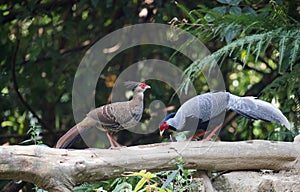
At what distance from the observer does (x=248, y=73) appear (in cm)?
579

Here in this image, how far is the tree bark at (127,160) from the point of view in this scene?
2604 mm

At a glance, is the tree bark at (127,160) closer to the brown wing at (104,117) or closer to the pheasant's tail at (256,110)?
the pheasant's tail at (256,110)

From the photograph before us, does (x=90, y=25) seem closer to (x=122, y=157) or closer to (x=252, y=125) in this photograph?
(x=252, y=125)

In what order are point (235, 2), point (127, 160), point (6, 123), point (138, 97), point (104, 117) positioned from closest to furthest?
1. point (127, 160)
2. point (104, 117)
3. point (138, 97)
4. point (235, 2)
5. point (6, 123)

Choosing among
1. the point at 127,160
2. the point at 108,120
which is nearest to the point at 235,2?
the point at 108,120

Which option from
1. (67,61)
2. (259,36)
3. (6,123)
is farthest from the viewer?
(67,61)

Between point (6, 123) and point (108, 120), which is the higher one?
point (108, 120)

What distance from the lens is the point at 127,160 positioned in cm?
279

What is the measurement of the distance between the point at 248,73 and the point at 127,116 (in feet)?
9.21

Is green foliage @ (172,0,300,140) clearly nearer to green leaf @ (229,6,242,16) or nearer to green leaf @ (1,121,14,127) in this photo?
green leaf @ (229,6,242,16)

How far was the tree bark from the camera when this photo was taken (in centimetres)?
260

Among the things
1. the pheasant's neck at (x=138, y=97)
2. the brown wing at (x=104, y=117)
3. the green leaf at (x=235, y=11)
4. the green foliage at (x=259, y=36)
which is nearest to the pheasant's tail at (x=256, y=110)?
the green foliage at (x=259, y=36)

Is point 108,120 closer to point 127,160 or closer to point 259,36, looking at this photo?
point 127,160

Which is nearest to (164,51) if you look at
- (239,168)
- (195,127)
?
(195,127)
